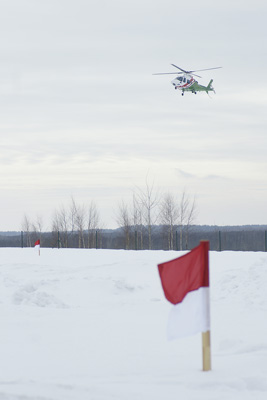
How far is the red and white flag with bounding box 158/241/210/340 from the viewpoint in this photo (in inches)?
294

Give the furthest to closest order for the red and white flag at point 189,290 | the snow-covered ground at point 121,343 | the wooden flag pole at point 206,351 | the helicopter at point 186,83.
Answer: the helicopter at point 186,83 → the wooden flag pole at point 206,351 → the red and white flag at point 189,290 → the snow-covered ground at point 121,343

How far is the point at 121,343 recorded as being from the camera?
10977 mm

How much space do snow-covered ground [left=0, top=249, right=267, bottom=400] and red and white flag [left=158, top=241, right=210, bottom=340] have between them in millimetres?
601

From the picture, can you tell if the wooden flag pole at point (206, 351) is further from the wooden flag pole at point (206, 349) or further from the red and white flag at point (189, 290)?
the red and white flag at point (189, 290)

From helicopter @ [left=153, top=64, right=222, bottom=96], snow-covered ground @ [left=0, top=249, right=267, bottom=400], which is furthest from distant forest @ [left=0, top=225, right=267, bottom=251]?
snow-covered ground @ [left=0, top=249, right=267, bottom=400]

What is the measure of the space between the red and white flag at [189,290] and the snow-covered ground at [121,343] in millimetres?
601

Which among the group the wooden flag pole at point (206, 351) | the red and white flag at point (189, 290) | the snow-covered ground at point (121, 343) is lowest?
the snow-covered ground at point (121, 343)

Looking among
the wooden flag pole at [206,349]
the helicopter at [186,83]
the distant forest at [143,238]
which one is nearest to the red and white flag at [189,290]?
the wooden flag pole at [206,349]

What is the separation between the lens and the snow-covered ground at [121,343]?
713 cm

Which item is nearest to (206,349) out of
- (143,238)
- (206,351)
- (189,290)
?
(206,351)

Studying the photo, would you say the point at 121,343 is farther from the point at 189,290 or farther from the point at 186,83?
the point at 186,83

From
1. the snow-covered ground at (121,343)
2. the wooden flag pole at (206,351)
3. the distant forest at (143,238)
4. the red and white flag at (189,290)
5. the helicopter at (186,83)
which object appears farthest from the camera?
the distant forest at (143,238)

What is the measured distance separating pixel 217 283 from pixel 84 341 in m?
8.32

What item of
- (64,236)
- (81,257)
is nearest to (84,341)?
(81,257)
